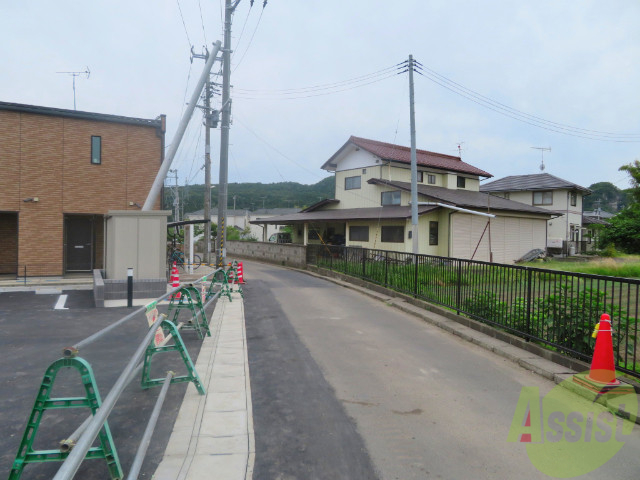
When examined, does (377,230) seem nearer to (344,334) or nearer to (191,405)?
(344,334)

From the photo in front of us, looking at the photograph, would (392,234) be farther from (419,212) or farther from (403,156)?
(403,156)

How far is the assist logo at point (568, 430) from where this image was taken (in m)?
3.79

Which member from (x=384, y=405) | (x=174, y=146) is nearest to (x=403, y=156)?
(x=174, y=146)

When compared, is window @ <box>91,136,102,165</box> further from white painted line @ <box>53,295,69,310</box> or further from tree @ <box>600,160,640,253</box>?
tree @ <box>600,160,640,253</box>

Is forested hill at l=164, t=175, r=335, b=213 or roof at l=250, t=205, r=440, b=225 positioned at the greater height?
forested hill at l=164, t=175, r=335, b=213

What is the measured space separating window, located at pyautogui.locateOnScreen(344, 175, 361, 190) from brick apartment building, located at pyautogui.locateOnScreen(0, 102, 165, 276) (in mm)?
14148

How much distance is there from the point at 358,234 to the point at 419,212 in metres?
5.37

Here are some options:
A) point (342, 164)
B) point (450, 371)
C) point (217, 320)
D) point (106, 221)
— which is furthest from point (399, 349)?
point (342, 164)

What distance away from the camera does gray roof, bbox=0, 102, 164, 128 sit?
15.9 meters

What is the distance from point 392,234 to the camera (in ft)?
79.7

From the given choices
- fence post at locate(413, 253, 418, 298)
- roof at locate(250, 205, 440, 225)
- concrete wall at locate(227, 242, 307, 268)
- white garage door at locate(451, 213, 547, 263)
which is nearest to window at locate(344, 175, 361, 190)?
roof at locate(250, 205, 440, 225)

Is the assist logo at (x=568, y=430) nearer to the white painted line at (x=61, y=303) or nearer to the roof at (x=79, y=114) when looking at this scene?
the white painted line at (x=61, y=303)

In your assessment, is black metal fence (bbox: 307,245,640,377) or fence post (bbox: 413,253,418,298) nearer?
black metal fence (bbox: 307,245,640,377)

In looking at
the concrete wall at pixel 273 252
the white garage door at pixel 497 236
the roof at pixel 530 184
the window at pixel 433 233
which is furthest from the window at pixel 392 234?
the roof at pixel 530 184
